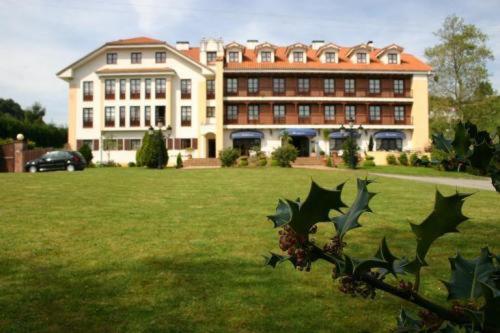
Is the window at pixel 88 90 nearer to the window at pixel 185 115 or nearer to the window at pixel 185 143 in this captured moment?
the window at pixel 185 115

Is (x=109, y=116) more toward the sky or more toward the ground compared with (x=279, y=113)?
more toward the ground

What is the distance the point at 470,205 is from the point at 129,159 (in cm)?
4031

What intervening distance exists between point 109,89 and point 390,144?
33.0m

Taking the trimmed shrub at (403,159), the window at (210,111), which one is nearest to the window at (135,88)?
the window at (210,111)

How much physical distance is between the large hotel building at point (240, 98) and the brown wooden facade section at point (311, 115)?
12cm

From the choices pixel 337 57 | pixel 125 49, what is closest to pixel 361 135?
pixel 337 57

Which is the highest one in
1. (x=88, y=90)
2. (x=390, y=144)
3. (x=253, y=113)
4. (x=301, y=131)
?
(x=88, y=90)

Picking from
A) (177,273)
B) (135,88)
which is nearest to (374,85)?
(135,88)

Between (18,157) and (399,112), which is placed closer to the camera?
(18,157)

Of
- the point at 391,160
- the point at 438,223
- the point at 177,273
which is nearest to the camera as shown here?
the point at 438,223

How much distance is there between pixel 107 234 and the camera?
23.1 ft

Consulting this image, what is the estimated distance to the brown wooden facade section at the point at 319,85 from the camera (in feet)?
157

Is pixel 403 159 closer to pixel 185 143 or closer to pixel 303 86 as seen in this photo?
pixel 303 86

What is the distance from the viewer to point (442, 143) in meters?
1.40
